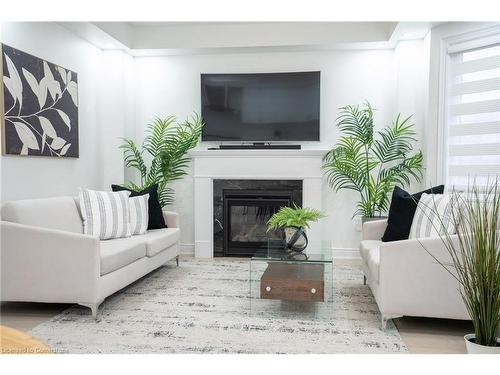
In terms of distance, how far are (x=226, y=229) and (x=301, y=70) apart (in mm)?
2151

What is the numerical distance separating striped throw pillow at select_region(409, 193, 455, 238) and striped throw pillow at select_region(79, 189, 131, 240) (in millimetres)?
2462

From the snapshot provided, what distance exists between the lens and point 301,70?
512 cm

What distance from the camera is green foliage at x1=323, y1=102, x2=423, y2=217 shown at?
180 inches

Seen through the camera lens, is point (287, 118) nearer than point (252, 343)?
No

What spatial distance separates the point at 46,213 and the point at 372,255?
252 cm

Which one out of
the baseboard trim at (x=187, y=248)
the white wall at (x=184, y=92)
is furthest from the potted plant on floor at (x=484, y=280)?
the baseboard trim at (x=187, y=248)

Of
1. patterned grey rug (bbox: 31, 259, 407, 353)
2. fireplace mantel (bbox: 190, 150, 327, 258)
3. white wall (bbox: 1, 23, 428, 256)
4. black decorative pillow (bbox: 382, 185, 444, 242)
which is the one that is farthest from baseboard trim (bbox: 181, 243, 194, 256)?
black decorative pillow (bbox: 382, 185, 444, 242)

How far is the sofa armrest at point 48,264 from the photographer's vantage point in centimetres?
287

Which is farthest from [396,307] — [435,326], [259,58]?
[259,58]

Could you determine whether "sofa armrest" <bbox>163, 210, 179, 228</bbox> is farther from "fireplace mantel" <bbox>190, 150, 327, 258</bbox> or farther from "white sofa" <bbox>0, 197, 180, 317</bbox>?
"white sofa" <bbox>0, 197, 180, 317</bbox>

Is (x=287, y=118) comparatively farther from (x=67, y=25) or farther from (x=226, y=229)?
(x=67, y=25)

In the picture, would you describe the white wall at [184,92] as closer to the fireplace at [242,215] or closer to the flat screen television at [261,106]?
the flat screen television at [261,106]

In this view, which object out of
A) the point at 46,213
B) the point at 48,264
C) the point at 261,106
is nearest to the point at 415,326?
the point at 48,264
